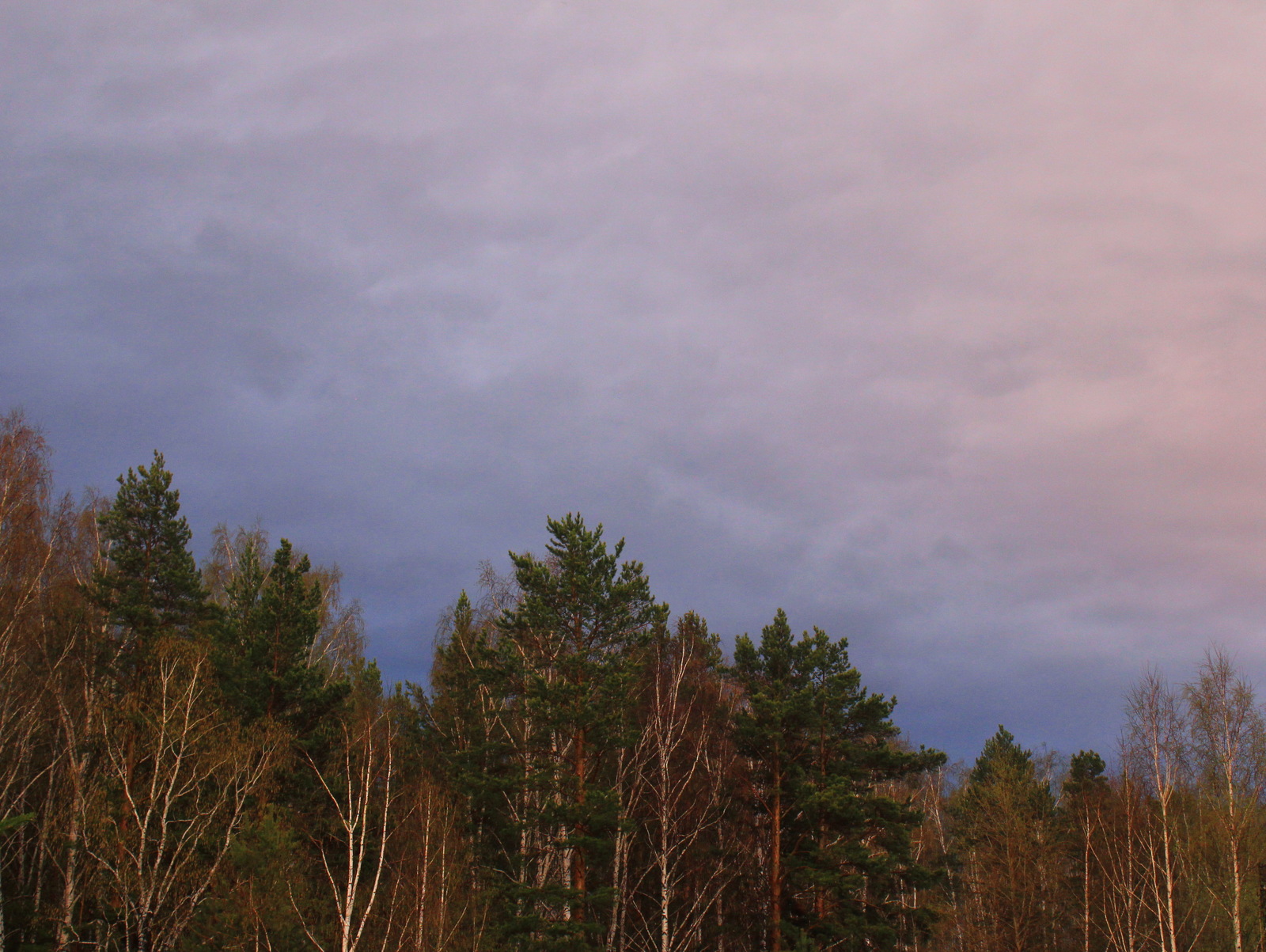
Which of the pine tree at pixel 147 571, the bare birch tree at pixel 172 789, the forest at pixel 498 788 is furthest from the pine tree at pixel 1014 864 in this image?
the pine tree at pixel 147 571

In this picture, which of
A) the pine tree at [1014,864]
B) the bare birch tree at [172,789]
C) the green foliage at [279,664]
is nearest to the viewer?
the bare birch tree at [172,789]

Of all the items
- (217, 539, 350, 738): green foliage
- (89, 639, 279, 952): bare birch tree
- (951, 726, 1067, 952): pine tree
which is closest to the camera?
(89, 639, 279, 952): bare birch tree

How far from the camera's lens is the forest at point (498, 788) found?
28922mm

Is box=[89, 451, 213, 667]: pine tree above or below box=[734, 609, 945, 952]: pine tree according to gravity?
above

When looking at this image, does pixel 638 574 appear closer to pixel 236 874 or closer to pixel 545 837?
pixel 545 837

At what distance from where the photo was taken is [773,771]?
118ft

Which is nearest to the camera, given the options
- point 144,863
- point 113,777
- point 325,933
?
point 325,933

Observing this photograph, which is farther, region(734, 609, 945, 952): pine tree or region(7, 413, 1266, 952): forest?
region(734, 609, 945, 952): pine tree

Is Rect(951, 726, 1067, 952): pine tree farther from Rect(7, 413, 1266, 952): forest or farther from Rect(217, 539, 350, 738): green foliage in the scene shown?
Rect(217, 539, 350, 738): green foliage

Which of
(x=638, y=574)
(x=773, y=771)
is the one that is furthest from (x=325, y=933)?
(x=773, y=771)

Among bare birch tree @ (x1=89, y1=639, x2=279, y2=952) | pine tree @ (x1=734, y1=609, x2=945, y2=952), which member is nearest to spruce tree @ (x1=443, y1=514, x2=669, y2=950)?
pine tree @ (x1=734, y1=609, x2=945, y2=952)

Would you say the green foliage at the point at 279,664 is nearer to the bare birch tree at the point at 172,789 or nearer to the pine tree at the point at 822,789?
the bare birch tree at the point at 172,789

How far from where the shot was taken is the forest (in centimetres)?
2892

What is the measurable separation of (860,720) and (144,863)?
25.8 meters
